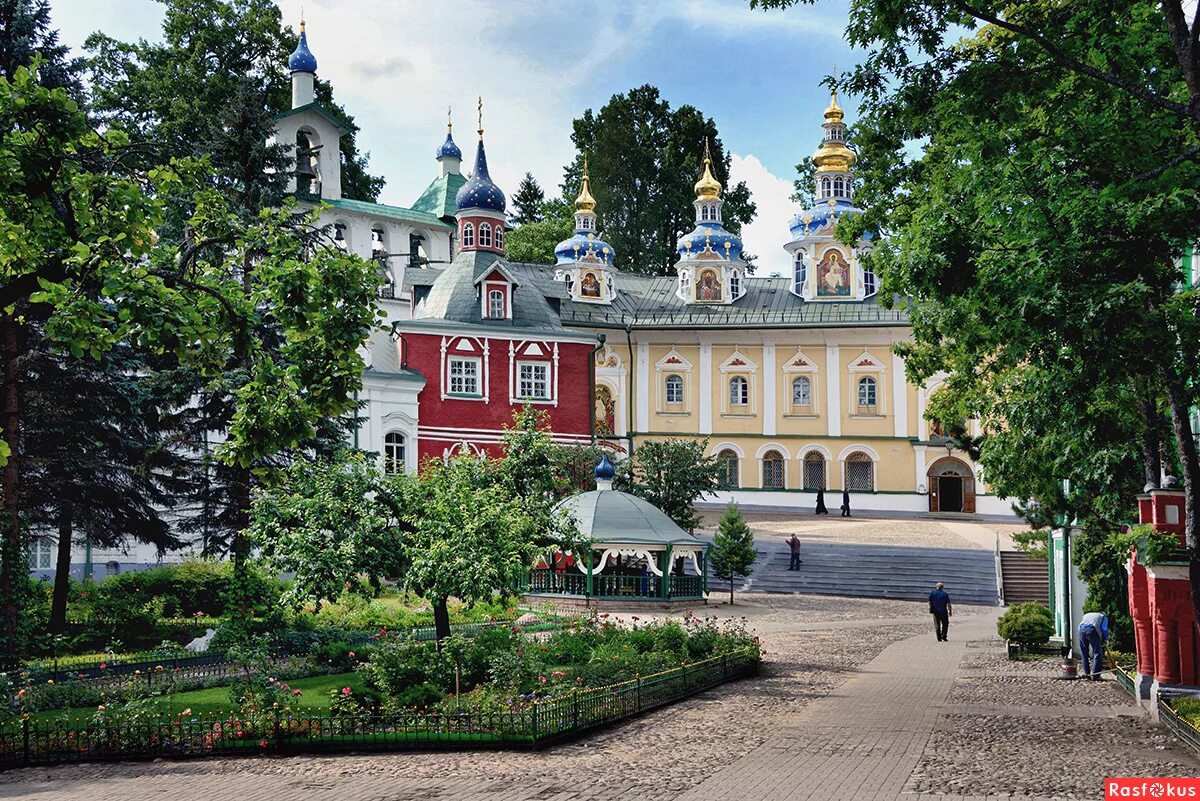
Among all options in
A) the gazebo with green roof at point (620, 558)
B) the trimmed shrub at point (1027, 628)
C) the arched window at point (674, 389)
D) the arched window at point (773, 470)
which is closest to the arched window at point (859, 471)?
the arched window at point (773, 470)

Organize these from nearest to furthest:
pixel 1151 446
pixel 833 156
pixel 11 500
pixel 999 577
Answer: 1. pixel 1151 446
2. pixel 11 500
3. pixel 999 577
4. pixel 833 156

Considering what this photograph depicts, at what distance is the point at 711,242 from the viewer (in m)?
58.0

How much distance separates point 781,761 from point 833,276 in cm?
4538

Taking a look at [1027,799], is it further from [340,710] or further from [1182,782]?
[340,710]

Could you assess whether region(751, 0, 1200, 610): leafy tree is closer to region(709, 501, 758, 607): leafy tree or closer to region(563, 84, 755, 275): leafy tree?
region(709, 501, 758, 607): leafy tree

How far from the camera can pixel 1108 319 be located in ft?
39.8

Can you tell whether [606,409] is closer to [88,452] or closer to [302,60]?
[302,60]

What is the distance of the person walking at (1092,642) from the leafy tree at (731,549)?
592 inches

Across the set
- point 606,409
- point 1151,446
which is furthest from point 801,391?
point 1151,446

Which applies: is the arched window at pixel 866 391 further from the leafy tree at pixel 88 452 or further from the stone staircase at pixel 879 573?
the leafy tree at pixel 88 452

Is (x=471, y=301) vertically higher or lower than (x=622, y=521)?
higher

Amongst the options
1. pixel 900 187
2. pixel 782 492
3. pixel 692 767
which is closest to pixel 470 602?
pixel 692 767

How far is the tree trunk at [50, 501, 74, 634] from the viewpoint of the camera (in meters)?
23.5

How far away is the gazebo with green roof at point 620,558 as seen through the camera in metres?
31.7
